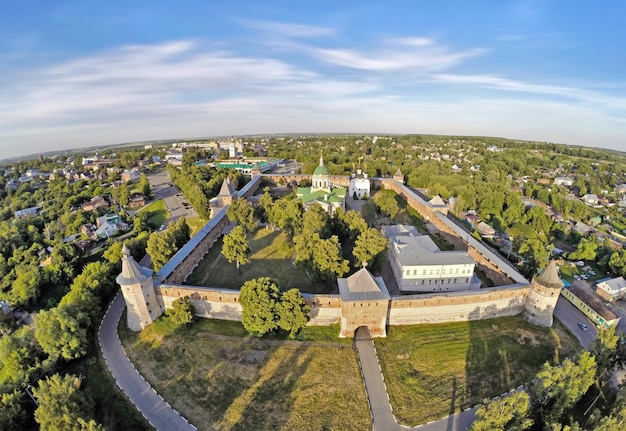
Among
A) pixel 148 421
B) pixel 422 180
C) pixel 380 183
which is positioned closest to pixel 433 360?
pixel 148 421

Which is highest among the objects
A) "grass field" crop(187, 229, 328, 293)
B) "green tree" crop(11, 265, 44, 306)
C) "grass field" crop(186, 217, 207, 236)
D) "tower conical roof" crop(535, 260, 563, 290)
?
"tower conical roof" crop(535, 260, 563, 290)

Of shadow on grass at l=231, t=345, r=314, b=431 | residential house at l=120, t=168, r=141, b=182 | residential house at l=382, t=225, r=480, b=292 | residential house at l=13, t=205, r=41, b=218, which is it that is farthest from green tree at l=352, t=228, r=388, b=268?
residential house at l=120, t=168, r=141, b=182

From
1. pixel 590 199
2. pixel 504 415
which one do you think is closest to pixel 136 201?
pixel 504 415

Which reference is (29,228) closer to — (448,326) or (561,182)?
(448,326)

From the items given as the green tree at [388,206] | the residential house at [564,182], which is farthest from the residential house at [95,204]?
the residential house at [564,182]

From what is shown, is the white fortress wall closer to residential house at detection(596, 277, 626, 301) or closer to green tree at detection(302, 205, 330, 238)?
green tree at detection(302, 205, 330, 238)

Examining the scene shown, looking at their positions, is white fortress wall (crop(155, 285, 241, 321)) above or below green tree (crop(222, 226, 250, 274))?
below
